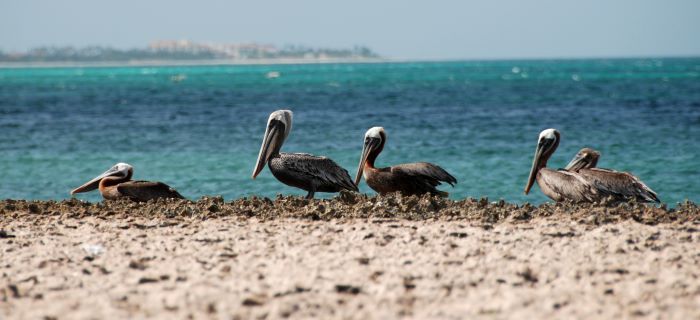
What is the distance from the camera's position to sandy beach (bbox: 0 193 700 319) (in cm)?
450

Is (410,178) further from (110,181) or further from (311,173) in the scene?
(110,181)

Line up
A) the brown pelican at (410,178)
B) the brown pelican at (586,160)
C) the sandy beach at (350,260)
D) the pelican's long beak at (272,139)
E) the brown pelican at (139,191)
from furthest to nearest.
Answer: the pelican's long beak at (272,139) → the brown pelican at (586,160) → the brown pelican at (410,178) → the brown pelican at (139,191) → the sandy beach at (350,260)

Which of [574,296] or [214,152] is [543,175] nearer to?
[574,296]

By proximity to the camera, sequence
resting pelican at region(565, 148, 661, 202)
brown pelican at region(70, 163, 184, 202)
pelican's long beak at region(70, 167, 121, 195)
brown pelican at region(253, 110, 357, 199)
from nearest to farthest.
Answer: resting pelican at region(565, 148, 661, 202), brown pelican at region(70, 163, 184, 202), brown pelican at region(253, 110, 357, 199), pelican's long beak at region(70, 167, 121, 195)

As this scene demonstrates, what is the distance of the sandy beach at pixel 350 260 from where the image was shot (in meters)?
4.50

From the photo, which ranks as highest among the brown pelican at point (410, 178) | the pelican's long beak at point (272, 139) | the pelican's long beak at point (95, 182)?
the pelican's long beak at point (272, 139)

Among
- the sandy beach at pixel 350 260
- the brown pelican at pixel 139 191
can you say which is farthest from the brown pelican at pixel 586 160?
the brown pelican at pixel 139 191

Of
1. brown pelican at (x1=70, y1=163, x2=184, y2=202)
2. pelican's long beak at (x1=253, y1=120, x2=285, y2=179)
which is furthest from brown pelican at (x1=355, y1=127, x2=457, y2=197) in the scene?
brown pelican at (x1=70, y1=163, x2=184, y2=202)

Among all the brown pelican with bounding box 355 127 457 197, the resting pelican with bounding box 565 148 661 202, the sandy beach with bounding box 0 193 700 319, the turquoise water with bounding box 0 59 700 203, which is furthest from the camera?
the turquoise water with bounding box 0 59 700 203

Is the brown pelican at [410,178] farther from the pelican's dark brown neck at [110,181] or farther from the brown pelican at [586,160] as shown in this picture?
the pelican's dark brown neck at [110,181]

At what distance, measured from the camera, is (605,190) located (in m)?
7.48

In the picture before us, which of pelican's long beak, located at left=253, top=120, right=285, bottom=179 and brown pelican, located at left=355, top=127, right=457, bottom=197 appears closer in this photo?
brown pelican, located at left=355, top=127, right=457, bottom=197

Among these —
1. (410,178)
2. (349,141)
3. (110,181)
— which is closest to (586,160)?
(410,178)

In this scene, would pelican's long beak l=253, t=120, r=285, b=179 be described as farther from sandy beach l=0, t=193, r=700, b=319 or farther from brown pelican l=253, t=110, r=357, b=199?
sandy beach l=0, t=193, r=700, b=319
